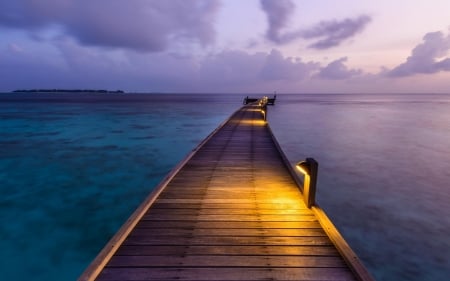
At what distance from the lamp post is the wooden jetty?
6.4 inches

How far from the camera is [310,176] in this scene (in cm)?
533

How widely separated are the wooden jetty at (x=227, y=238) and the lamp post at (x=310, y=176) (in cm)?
16

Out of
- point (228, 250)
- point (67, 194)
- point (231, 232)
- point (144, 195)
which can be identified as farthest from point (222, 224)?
point (67, 194)

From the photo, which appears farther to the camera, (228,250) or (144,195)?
(144,195)

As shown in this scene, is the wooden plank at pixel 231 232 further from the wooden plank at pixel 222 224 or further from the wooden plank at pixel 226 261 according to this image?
the wooden plank at pixel 226 261

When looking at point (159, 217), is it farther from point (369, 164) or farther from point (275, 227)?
point (369, 164)

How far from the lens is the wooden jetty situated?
3623mm

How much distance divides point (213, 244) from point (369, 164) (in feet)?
46.8

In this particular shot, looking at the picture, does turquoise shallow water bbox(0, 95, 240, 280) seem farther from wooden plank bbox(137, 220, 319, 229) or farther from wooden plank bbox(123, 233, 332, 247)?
wooden plank bbox(123, 233, 332, 247)

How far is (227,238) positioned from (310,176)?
2133mm

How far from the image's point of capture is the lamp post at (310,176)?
208 inches

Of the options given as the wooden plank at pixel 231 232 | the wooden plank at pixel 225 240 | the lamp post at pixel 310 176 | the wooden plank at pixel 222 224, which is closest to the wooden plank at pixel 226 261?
the wooden plank at pixel 225 240

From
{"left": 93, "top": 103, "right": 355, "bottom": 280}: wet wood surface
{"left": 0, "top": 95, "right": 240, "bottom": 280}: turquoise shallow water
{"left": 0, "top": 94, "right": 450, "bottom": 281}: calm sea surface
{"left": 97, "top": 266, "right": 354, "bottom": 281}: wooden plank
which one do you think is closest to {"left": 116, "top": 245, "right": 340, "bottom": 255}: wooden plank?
{"left": 93, "top": 103, "right": 355, "bottom": 280}: wet wood surface

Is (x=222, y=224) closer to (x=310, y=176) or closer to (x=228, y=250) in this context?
(x=228, y=250)
